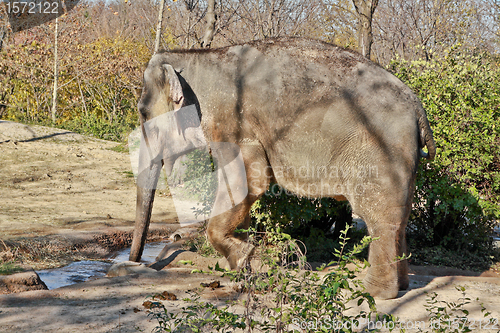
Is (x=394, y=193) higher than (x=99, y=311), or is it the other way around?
(x=394, y=193)

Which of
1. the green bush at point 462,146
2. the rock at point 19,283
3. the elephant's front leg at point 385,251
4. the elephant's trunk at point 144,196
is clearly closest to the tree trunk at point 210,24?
the green bush at point 462,146

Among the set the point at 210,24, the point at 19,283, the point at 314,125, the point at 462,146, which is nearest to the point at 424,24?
the point at 210,24

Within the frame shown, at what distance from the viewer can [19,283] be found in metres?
4.75

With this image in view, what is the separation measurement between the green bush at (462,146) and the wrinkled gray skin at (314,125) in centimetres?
218

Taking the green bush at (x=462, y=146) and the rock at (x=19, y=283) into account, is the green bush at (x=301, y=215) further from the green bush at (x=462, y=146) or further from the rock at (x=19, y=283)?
the rock at (x=19, y=283)

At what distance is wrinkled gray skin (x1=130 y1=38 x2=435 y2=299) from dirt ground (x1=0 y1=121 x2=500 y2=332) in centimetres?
58

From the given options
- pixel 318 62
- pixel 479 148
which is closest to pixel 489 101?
pixel 479 148

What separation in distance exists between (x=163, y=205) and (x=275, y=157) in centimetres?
595

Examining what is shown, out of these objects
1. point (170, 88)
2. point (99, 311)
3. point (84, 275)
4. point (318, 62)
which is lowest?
point (84, 275)

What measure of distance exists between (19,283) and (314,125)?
3085 mm

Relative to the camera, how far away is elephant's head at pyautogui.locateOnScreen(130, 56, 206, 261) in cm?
479

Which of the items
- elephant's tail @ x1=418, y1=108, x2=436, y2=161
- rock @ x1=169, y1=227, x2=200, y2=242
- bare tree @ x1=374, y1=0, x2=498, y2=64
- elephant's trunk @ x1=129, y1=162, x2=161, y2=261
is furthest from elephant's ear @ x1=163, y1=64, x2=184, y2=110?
bare tree @ x1=374, y1=0, x2=498, y2=64

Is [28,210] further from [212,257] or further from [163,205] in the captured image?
[212,257]

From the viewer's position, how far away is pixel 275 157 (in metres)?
4.64
